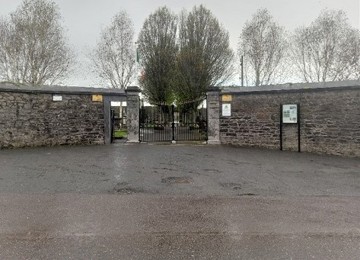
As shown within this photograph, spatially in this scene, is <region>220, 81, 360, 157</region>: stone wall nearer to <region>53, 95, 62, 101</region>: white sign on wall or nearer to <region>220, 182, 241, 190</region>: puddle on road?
<region>220, 182, 241, 190</region>: puddle on road

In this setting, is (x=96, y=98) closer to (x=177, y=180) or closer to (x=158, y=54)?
(x=177, y=180)

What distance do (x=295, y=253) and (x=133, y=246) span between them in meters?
2.00

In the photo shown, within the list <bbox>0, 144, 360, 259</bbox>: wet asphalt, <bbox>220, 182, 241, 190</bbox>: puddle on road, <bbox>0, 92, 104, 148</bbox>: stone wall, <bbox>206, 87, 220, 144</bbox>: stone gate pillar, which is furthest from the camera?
<bbox>206, 87, 220, 144</bbox>: stone gate pillar

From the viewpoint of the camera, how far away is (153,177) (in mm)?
7484

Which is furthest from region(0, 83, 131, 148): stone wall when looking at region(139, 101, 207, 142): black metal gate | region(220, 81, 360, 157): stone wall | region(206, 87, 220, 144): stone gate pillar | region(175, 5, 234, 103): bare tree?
region(175, 5, 234, 103): bare tree

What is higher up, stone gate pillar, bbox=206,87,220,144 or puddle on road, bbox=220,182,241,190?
stone gate pillar, bbox=206,87,220,144

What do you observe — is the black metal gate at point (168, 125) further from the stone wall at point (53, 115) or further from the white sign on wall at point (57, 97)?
the white sign on wall at point (57, 97)

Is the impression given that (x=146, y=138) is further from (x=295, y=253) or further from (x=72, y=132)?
(x=295, y=253)

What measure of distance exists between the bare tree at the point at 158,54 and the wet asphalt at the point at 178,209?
2060 cm

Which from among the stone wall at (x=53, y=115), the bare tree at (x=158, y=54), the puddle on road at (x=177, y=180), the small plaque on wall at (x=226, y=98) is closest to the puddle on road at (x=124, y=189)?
the puddle on road at (x=177, y=180)

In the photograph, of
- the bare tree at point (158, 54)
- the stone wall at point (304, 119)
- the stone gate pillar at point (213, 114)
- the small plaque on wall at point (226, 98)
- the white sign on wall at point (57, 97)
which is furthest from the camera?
the bare tree at point (158, 54)

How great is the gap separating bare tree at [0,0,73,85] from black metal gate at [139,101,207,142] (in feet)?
45.8

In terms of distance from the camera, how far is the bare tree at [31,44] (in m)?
24.0

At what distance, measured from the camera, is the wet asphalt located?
367cm
